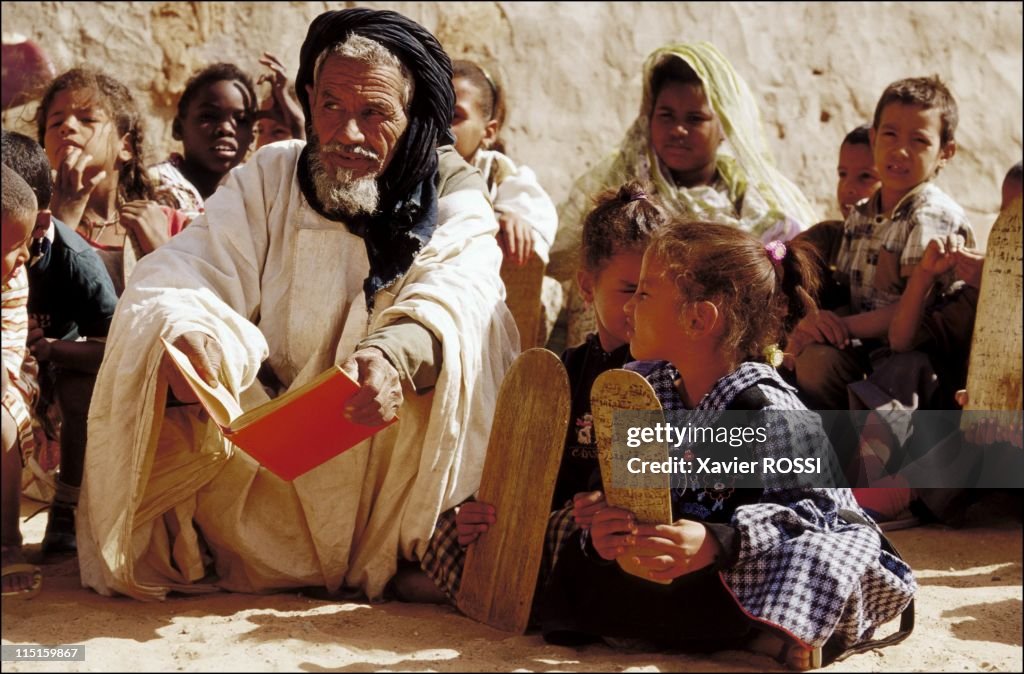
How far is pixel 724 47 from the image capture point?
360 inches

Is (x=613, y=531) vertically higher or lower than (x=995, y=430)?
lower

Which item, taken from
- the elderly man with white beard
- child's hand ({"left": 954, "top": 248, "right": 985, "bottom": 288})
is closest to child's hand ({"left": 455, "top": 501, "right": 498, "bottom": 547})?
the elderly man with white beard

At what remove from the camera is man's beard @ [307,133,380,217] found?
166 inches

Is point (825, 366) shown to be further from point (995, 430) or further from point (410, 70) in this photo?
point (410, 70)

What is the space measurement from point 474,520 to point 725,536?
0.91m

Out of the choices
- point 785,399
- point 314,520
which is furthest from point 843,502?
point 314,520

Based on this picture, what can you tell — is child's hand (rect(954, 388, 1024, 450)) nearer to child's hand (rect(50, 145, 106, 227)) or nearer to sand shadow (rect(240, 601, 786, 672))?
sand shadow (rect(240, 601, 786, 672))

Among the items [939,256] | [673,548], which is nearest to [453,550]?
[673,548]

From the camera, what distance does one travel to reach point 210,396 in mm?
3523

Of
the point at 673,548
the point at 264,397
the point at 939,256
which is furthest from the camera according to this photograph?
the point at 939,256

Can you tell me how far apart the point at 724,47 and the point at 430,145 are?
17.3ft

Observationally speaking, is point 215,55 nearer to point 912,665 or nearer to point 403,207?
point 403,207

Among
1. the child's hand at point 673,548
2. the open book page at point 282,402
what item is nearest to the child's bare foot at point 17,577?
the open book page at point 282,402

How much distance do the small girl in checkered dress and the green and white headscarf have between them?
2178 mm
